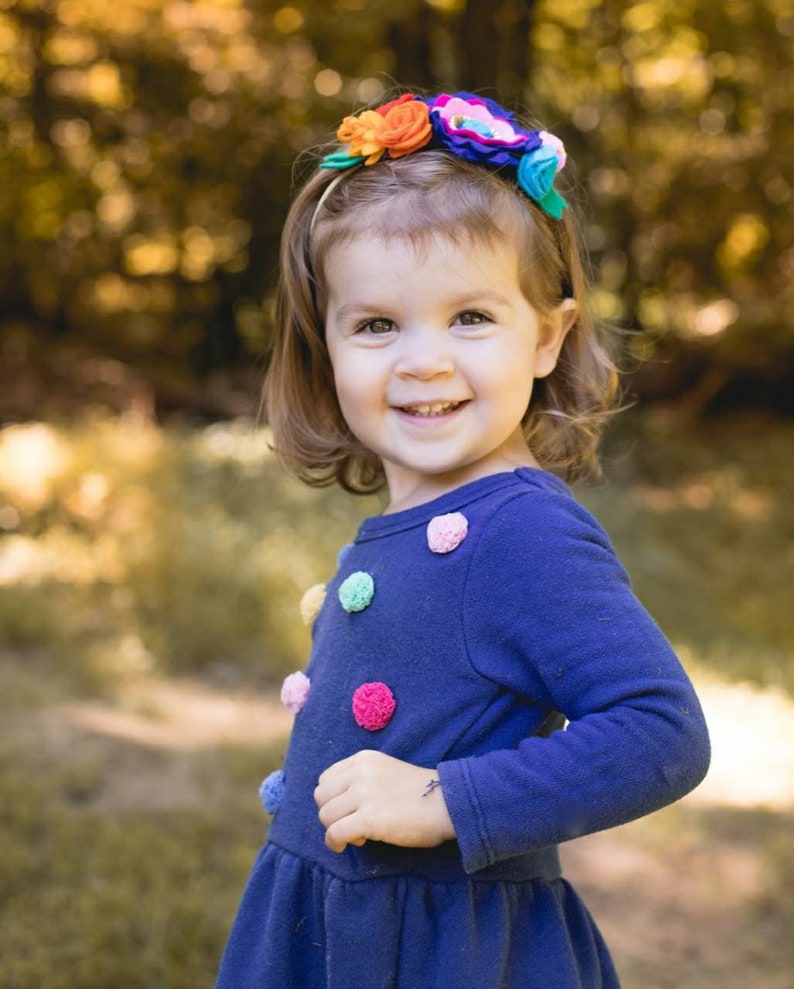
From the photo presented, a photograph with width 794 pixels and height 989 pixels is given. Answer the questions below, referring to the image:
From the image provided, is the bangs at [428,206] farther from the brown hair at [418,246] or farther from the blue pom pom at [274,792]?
the blue pom pom at [274,792]

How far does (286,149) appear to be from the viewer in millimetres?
8445

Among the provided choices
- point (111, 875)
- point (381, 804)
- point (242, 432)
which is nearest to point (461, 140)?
point (381, 804)

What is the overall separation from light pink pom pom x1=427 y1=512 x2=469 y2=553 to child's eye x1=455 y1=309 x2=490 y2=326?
0.22m

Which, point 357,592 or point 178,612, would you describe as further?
point 178,612

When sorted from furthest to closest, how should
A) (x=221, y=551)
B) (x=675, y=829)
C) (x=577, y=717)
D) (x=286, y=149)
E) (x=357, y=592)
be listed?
(x=286, y=149), (x=221, y=551), (x=675, y=829), (x=357, y=592), (x=577, y=717)

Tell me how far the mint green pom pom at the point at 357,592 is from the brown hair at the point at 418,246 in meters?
0.34

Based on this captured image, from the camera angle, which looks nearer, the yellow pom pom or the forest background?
the yellow pom pom

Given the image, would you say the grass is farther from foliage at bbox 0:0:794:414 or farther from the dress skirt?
foliage at bbox 0:0:794:414

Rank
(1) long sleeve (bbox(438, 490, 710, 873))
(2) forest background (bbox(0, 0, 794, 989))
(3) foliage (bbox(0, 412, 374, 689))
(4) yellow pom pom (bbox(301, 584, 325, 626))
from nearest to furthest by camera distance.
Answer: (1) long sleeve (bbox(438, 490, 710, 873)) → (4) yellow pom pom (bbox(301, 584, 325, 626)) → (2) forest background (bbox(0, 0, 794, 989)) → (3) foliage (bbox(0, 412, 374, 689))

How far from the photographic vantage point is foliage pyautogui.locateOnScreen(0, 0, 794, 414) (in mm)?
7930

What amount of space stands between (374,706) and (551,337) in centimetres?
53

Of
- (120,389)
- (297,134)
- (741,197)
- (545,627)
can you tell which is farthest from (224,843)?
(741,197)

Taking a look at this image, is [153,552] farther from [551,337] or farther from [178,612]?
[551,337]

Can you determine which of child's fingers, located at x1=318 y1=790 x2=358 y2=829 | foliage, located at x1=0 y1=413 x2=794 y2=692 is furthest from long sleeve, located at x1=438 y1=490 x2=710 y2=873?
foliage, located at x1=0 y1=413 x2=794 y2=692
